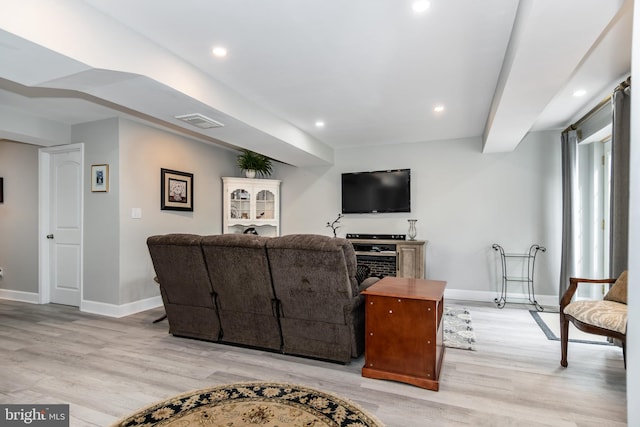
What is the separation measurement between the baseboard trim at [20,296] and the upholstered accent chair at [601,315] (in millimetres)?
6238

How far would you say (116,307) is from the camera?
4.07m

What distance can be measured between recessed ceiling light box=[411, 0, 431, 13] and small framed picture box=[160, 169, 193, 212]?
3842mm

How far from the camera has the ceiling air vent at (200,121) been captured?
10.5 feet

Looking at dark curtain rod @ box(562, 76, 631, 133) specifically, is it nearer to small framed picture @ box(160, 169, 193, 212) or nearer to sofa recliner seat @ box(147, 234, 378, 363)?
sofa recliner seat @ box(147, 234, 378, 363)

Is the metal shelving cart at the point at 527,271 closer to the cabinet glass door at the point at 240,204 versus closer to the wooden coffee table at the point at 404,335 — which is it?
the wooden coffee table at the point at 404,335

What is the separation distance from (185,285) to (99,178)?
86.5 inches

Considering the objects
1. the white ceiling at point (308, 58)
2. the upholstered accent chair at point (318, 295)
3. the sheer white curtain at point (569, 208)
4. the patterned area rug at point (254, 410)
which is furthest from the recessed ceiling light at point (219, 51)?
the sheer white curtain at point (569, 208)

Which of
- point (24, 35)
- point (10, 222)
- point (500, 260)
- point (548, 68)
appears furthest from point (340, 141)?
point (10, 222)

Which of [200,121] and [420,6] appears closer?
[420,6]

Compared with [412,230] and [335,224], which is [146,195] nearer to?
[335,224]

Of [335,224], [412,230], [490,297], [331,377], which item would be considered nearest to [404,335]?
[331,377]

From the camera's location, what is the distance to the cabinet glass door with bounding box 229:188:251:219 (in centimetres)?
583

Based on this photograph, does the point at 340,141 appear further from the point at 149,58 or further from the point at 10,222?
the point at 10,222

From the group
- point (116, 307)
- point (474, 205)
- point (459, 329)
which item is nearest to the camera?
point (459, 329)
